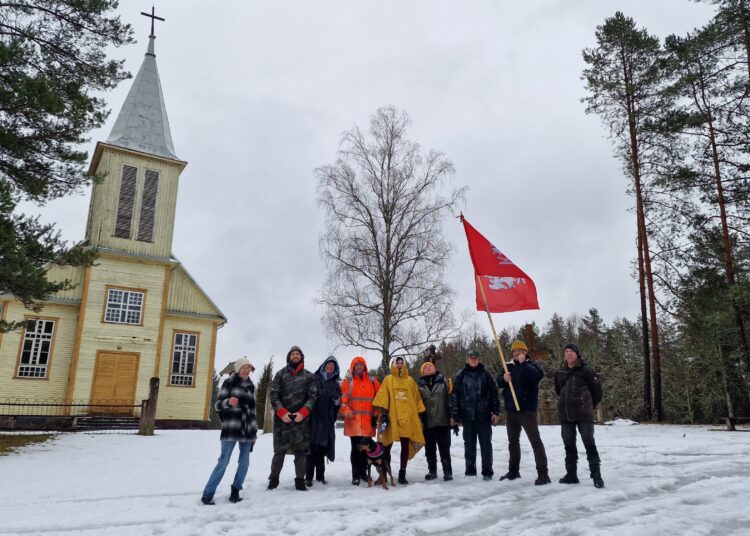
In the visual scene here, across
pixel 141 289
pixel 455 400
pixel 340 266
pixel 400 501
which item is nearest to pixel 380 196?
pixel 340 266

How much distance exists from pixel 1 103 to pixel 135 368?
13.7m

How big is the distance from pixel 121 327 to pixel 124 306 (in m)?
0.96

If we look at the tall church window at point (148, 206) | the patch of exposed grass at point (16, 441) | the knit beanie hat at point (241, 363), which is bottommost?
the patch of exposed grass at point (16, 441)

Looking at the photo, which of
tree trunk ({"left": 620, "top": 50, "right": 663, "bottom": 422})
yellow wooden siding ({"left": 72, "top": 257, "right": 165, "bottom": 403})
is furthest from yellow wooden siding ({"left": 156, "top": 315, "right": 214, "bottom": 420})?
tree trunk ({"left": 620, "top": 50, "right": 663, "bottom": 422})

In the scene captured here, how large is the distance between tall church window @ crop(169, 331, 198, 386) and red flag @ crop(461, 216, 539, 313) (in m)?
18.7

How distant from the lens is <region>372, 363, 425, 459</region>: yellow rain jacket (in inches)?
288

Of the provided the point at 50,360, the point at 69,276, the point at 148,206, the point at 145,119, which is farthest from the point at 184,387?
the point at 145,119

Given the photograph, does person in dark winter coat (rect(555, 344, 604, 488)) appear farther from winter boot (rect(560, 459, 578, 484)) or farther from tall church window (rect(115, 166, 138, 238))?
tall church window (rect(115, 166, 138, 238))

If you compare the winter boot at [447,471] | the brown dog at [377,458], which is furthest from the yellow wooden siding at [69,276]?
the winter boot at [447,471]

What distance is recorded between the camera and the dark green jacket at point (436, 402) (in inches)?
298

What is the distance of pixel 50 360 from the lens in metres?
20.8

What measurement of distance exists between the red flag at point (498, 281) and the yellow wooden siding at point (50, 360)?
63.7 feet

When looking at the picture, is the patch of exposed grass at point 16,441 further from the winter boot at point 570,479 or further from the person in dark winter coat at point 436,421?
the winter boot at point 570,479

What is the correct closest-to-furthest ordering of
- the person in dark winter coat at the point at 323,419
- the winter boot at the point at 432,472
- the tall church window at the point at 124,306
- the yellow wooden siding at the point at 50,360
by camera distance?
the person in dark winter coat at the point at 323,419, the winter boot at the point at 432,472, the yellow wooden siding at the point at 50,360, the tall church window at the point at 124,306
